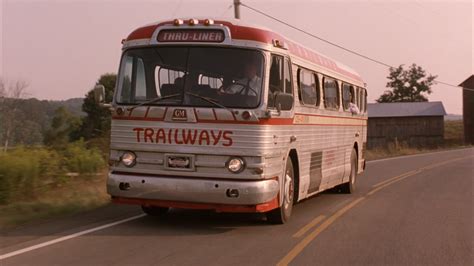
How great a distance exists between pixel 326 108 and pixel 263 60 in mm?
3919

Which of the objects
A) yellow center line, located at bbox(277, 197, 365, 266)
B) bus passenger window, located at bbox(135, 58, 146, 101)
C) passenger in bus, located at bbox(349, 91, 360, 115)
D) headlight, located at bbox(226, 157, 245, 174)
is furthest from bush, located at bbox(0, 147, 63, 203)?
passenger in bus, located at bbox(349, 91, 360, 115)

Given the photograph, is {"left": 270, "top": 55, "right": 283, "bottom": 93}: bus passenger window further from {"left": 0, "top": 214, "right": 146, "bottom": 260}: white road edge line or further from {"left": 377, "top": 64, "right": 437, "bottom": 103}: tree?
{"left": 377, "top": 64, "right": 437, "bottom": 103}: tree

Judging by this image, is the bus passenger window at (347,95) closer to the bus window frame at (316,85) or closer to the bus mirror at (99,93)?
the bus window frame at (316,85)

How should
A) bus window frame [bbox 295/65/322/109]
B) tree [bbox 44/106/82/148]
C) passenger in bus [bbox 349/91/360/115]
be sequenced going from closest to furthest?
bus window frame [bbox 295/65/322/109]
passenger in bus [bbox 349/91/360/115]
tree [bbox 44/106/82/148]

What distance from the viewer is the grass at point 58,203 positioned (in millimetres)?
9680

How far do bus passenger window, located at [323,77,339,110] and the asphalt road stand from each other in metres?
2.19

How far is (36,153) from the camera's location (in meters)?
12.6

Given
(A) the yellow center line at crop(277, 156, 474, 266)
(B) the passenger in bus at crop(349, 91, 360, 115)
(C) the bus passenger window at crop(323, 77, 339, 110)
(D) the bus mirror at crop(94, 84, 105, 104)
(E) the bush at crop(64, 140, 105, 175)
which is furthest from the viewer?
(B) the passenger in bus at crop(349, 91, 360, 115)

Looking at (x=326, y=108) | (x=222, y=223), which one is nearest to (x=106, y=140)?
(x=326, y=108)

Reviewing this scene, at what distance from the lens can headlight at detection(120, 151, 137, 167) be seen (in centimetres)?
859

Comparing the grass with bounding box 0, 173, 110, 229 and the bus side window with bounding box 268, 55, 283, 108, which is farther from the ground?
the bus side window with bounding box 268, 55, 283, 108

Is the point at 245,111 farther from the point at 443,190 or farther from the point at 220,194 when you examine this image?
the point at 443,190

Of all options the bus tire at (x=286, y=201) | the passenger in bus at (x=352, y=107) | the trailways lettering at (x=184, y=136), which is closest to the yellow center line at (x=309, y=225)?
the bus tire at (x=286, y=201)

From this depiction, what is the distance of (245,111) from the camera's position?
26.9 feet
